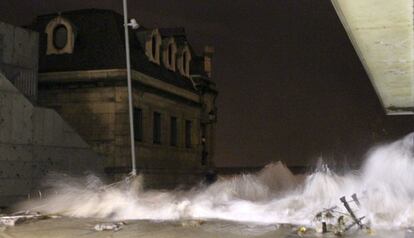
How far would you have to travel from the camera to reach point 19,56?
2292 cm

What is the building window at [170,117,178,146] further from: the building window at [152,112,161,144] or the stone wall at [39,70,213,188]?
the stone wall at [39,70,213,188]

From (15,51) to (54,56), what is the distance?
8915 mm

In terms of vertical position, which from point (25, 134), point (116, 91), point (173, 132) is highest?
point (116, 91)

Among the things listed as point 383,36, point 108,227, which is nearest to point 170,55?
point 108,227

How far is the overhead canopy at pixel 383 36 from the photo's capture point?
8117 millimetres

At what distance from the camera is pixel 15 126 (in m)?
20.4

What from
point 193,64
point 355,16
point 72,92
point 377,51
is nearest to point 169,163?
point 72,92

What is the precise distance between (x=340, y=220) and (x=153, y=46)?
23766mm

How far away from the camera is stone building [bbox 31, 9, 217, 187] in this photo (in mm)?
29156

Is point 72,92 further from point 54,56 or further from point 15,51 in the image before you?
point 15,51

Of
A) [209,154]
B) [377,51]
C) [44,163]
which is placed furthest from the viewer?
[209,154]

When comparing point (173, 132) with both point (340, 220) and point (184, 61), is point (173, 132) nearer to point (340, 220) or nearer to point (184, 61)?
point (184, 61)

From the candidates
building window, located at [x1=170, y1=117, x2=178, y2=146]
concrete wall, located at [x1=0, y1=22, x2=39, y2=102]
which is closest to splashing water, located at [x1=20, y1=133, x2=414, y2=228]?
concrete wall, located at [x1=0, y1=22, x2=39, y2=102]

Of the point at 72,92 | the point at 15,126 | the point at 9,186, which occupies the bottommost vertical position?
the point at 9,186
